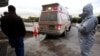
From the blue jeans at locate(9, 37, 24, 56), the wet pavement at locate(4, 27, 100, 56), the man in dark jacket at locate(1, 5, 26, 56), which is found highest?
the man in dark jacket at locate(1, 5, 26, 56)

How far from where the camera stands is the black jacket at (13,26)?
6078 mm

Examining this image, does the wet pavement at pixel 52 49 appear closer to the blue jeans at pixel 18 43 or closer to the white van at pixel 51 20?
the white van at pixel 51 20

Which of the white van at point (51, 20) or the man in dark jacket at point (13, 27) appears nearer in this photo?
the man in dark jacket at point (13, 27)

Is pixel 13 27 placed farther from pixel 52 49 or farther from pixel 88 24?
pixel 52 49

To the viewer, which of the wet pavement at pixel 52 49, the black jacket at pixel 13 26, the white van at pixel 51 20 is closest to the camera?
the black jacket at pixel 13 26

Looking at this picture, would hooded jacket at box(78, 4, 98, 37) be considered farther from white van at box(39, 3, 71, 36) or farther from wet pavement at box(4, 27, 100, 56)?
white van at box(39, 3, 71, 36)

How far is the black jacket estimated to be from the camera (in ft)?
19.9

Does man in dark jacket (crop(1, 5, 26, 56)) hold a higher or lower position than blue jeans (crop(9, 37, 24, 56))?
higher

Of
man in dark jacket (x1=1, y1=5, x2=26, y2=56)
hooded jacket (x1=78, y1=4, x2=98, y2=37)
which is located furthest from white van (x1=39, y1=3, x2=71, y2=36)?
hooded jacket (x1=78, y1=4, x2=98, y2=37)

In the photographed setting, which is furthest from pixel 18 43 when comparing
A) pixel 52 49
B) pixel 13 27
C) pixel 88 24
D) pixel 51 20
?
pixel 51 20

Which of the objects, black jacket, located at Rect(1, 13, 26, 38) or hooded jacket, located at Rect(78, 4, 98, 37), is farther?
black jacket, located at Rect(1, 13, 26, 38)

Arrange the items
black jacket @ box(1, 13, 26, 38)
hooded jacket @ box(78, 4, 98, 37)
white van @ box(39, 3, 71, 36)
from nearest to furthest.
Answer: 1. hooded jacket @ box(78, 4, 98, 37)
2. black jacket @ box(1, 13, 26, 38)
3. white van @ box(39, 3, 71, 36)

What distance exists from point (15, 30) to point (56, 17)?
29.2ft

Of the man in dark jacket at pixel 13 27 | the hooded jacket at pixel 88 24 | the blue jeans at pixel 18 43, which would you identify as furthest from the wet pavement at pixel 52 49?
the hooded jacket at pixel 88 24
